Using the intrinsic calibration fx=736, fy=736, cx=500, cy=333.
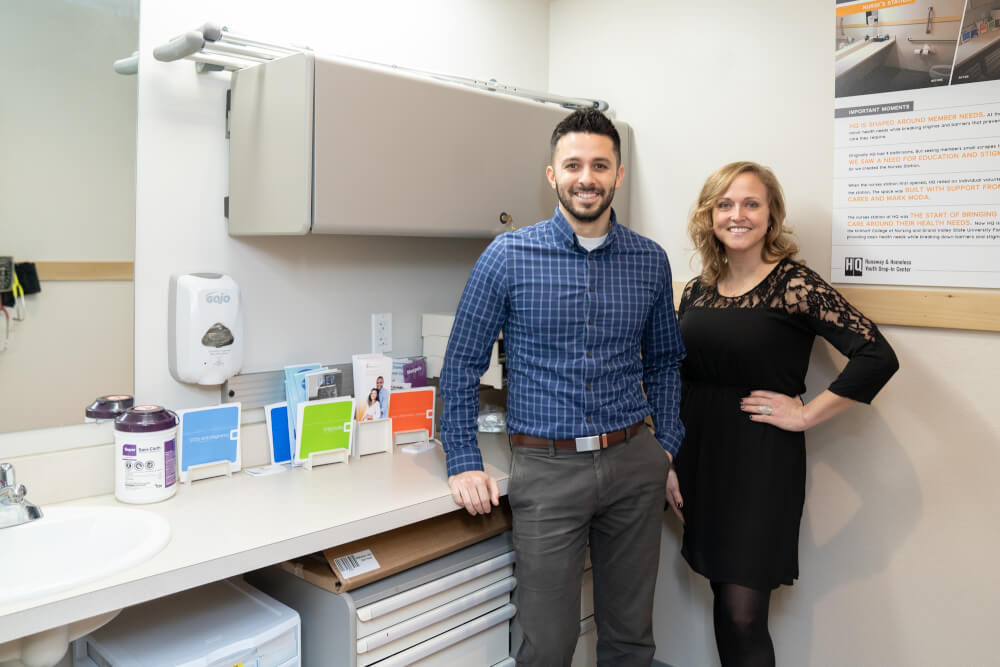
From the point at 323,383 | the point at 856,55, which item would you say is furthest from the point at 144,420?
the point at 856,55

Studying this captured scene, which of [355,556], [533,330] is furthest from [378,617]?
[533,330]

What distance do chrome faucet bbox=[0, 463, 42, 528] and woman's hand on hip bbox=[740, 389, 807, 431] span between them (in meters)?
1.69

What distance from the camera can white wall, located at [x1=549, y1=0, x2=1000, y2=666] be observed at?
194 cm

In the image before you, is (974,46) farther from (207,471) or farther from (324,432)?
(207,471)

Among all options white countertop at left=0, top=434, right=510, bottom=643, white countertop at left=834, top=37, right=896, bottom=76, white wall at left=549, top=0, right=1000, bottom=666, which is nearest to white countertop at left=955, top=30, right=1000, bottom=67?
white countertop at left=834, top=37, right=896, bottom=76

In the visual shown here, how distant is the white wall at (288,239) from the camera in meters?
1.83

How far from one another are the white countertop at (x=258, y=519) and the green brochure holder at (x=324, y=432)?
33 millimetres

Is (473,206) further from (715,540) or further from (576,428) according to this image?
(715,540)

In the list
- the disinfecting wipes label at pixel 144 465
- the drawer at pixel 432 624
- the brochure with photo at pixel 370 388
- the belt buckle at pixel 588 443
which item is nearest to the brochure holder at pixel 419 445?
the brochure with photo at pixel 370 388

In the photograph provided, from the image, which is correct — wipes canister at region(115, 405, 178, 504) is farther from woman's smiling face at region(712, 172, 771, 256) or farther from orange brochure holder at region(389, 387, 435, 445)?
woman's smiling face at region(712, 172, 771, 256)

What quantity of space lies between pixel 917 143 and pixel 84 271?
213cm

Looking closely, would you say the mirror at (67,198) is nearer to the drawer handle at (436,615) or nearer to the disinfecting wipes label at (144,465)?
the disinfecting wipes label at (144,465)

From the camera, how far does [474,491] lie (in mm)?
1720

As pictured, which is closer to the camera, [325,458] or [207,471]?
[207,471]
